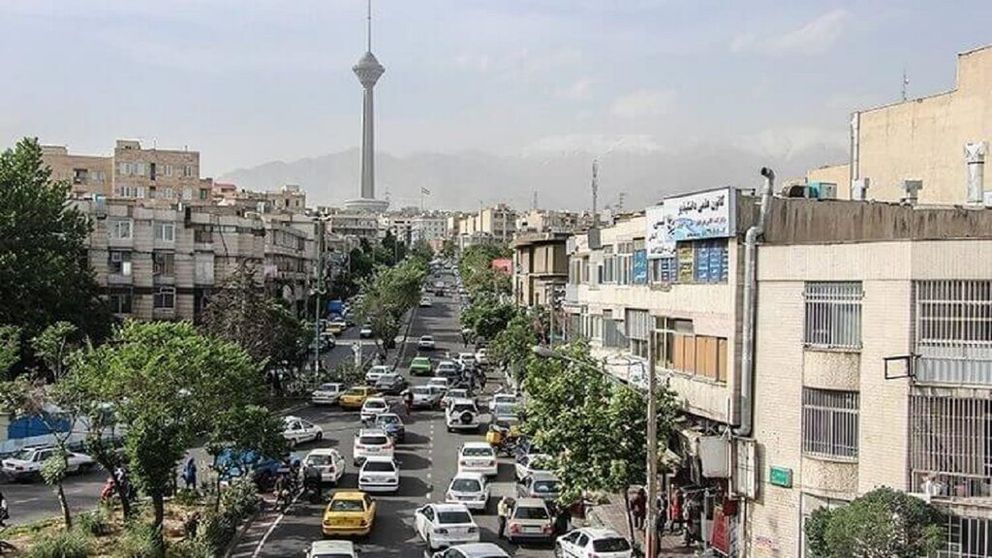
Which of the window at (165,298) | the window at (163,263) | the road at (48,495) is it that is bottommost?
the road at (48,495)

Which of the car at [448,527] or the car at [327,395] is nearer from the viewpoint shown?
the car at [448,527]

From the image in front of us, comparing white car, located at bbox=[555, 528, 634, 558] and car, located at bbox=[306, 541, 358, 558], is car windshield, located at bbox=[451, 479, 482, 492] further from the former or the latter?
car, located at bbox=[306, 541, 358, 558]

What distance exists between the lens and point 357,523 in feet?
98.0

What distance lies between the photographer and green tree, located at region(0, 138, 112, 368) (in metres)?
53.7

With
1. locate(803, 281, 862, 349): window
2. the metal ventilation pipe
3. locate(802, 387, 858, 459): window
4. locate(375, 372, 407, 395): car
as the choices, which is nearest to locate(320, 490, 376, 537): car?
locate(802, 387, 858, 459): window

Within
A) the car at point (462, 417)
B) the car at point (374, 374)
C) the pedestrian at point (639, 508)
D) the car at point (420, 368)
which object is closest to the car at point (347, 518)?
the pedestrian at point (639, 508)

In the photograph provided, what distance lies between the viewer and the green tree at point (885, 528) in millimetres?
20531

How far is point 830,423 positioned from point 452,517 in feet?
31.9

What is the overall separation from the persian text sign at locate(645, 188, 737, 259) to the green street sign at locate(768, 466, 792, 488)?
5637 millimetres

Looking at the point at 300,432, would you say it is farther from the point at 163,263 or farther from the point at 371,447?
the point at 163,263

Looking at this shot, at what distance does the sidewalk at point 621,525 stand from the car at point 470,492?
3.17m

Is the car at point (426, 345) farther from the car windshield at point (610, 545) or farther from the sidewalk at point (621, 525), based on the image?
the car windshield at point (610, 545)

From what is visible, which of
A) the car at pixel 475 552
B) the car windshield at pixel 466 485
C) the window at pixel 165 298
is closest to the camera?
the car at pixel 475 552

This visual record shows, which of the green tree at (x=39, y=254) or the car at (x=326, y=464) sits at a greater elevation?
the green tree at (x=39, y=254)
